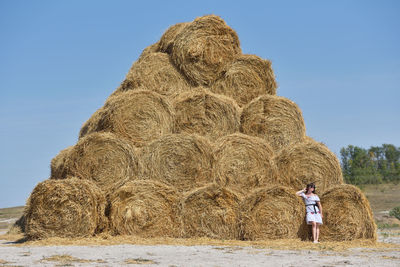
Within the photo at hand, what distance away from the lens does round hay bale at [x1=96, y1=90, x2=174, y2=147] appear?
10992 millimetres

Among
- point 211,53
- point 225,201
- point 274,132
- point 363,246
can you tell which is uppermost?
point 211,53

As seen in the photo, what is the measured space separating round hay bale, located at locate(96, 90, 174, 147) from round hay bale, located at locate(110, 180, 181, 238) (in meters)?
1.20

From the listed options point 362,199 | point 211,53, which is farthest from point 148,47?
point 362,199

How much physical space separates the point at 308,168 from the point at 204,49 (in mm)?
3798

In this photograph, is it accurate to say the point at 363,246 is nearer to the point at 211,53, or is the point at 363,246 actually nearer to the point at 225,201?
the point at 225,201

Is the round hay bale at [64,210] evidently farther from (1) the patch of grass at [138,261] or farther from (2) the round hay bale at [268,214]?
(1) the patch of grass at [138,261]

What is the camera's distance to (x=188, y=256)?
7.54 m

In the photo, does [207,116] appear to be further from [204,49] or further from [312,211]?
[312,211]

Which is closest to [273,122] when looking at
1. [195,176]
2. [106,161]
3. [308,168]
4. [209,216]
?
[308,168]

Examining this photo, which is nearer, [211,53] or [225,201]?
[225,201]

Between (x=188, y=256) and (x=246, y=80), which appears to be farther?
(x=246, y=80)

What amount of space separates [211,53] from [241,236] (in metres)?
4.55

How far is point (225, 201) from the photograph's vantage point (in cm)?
1016

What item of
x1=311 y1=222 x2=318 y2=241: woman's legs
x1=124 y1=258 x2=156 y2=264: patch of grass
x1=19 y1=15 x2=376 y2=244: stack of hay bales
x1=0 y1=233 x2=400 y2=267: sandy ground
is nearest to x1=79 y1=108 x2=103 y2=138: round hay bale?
x1=19 y1=15 x2=376 y2=244: stack of hay bales
